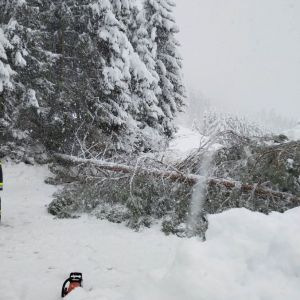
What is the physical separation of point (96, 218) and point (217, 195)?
3144 mm

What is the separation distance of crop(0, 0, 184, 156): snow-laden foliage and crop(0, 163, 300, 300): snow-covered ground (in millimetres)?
4208

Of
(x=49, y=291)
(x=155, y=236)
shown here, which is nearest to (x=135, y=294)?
(x=49, y=291)

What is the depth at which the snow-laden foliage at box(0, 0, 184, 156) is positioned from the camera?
13.0 meters

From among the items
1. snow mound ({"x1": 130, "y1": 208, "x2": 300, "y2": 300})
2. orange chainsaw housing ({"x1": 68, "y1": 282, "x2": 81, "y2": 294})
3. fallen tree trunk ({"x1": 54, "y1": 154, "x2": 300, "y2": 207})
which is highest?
snow mound ({"x1": 130, "y1": 208, "x2": 300, "y2": 300})

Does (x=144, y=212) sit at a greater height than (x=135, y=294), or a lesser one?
lesser

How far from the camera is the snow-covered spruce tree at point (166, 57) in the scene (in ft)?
58.4

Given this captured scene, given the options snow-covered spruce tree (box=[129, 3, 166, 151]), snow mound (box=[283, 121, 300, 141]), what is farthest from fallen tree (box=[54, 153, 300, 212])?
snow-covered spruce tree (box=[129, 3, 166, 151])

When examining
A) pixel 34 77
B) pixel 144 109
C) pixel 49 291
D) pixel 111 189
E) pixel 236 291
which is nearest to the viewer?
pixel 236 291

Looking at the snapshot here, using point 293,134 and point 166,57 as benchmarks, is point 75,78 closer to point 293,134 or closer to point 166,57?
point 166,57

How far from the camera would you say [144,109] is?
17.0m

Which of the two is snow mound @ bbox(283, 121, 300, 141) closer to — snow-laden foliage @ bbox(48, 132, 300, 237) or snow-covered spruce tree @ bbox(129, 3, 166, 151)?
snow-laden foliage @ bbox(48, 132, 300, 237)

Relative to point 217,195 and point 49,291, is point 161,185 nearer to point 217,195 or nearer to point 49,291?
point 217,195

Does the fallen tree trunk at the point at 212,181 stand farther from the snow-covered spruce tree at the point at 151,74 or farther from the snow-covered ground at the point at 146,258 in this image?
the snow-covered spruce tree at the point at 151,74

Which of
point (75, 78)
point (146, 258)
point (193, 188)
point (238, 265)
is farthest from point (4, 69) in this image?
point (238, 265)
